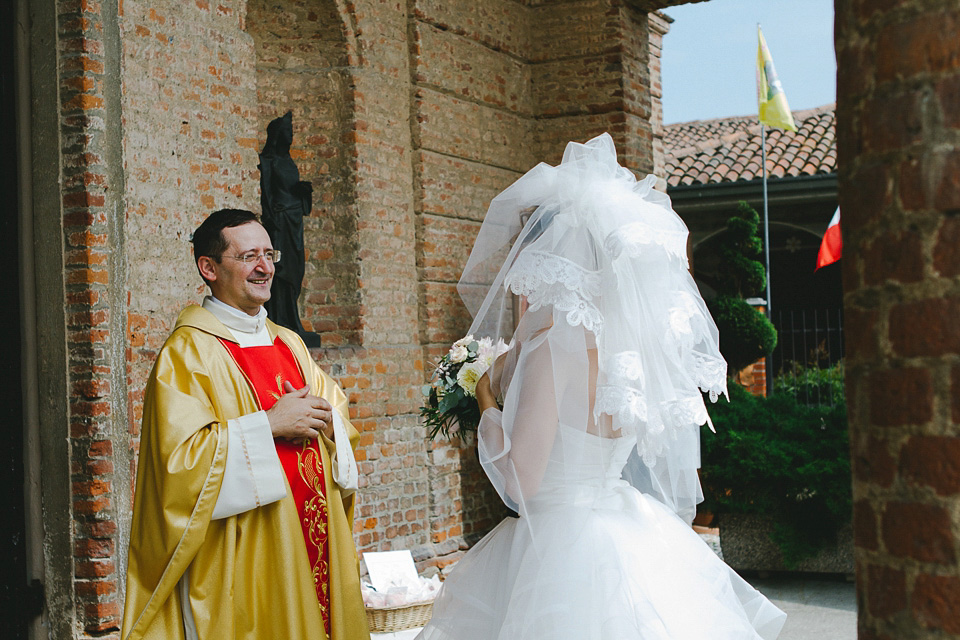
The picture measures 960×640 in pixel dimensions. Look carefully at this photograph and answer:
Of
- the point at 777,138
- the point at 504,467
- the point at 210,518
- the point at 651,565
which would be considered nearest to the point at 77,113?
the point at 210,518

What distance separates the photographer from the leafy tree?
979cm

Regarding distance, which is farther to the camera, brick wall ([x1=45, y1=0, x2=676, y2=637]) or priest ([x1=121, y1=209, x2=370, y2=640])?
brick wall ([x1=45, y1=0, x2=676, y2=637])

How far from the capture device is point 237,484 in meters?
2.91

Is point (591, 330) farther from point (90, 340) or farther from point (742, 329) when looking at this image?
point (742, 329)

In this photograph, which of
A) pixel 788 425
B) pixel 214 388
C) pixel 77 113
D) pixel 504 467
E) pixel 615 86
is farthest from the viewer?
pixel 615 86

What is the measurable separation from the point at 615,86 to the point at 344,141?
2.76 m

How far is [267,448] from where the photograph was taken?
9.73 ft

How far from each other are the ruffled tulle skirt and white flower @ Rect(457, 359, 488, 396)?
450 millimetres

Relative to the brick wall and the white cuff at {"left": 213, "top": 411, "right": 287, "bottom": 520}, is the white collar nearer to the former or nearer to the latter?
the white cuff at {"left": 213, "top": 411, "right": 287, "bottom": 520}

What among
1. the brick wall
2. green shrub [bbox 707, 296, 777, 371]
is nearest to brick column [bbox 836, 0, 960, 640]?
the brick wall

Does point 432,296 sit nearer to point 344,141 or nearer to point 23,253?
point 344,141

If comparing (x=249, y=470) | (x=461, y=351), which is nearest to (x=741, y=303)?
(x=461, y=351)

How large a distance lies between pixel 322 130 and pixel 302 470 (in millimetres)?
3923

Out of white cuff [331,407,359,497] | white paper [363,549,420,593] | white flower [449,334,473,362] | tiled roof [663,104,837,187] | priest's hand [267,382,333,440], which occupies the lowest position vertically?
white paper [363,549,420,593]
